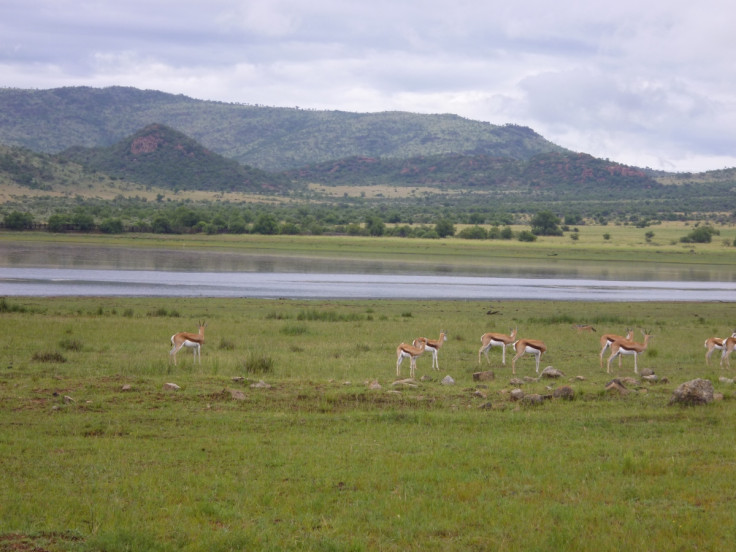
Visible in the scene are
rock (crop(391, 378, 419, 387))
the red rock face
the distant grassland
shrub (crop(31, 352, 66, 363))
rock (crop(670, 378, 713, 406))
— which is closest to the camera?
rock (crop(670, 378, 713, 406))

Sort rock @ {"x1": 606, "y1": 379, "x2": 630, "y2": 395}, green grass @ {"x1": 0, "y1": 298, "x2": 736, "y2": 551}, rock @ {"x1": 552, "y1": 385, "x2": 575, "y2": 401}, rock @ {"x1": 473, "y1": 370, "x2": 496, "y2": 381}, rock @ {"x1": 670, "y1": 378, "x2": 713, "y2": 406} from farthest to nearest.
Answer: rock @ {"x1": 473, "y1": 370, "x2": 496, "y2": 381} → rock @ {"x1": 606, "y1": 379, "x2": 630, "y2": 395} → rock @ {"x1": 552, "y1": 385, "x2": 575, "y2": 401} → rock @ {"x1": 670, "y1": 378, "x2": 713, "y2": 406} → green grass @ {"x1": 0, "y1": 298, "x2": 736, "y2": 551}

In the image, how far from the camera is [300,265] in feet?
205

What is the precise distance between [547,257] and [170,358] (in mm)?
59167

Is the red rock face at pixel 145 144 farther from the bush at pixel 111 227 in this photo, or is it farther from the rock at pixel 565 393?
the rock at pixel 565 393

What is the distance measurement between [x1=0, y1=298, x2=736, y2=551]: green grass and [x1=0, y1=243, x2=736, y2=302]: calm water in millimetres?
23101

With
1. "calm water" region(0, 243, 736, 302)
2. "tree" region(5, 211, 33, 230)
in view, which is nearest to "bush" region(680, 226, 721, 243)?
"calm water" region(0, 243, 736, 302)

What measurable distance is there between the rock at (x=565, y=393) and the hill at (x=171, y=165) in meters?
147

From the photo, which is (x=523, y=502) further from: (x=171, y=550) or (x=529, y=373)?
(x=529, y=373)

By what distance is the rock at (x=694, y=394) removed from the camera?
1391 centimetres

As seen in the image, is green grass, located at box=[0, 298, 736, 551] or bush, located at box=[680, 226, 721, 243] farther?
bush, located at box=[680, 226, 721, 243]

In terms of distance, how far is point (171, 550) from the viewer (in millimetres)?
7496

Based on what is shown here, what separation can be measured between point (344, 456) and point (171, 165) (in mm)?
166033

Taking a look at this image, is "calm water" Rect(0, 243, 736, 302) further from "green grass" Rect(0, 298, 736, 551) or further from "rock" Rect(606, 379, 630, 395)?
"rock" Rect(606, 379, 630, 395)

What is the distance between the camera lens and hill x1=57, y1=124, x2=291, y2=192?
16262 centimetres
